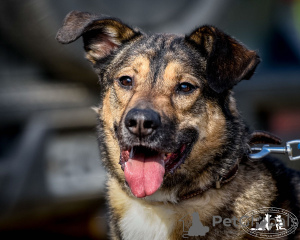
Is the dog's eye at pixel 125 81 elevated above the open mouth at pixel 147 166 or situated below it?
above

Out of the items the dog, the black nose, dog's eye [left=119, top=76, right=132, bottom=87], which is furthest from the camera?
dog's eye [left=119, top=76, right=132, bottom=87]

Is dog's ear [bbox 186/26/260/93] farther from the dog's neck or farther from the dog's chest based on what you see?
the dog's chest

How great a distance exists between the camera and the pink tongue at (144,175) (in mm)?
3918

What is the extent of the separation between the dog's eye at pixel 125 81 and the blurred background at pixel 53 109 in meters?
1.05

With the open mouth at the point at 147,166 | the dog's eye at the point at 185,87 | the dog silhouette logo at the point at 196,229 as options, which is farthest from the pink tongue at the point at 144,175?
the dog's eye at the point at 185,87

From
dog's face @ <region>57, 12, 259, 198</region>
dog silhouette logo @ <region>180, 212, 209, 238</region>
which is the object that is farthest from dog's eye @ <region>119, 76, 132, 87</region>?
dog silhouette logo @ <region>180, 212, 209, 238</region>

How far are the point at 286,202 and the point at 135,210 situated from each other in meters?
0.91

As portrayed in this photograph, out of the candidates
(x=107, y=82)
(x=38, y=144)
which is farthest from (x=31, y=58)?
(x=107, y=82)

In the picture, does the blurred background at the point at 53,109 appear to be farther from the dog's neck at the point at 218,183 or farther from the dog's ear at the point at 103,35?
the dog's neck at the point at 218,183

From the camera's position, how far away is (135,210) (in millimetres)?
4176

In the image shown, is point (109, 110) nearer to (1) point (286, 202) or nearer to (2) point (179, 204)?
(2) point (179, 204)

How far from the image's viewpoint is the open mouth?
392cm

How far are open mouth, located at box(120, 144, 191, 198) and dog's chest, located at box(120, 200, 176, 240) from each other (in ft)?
0.74

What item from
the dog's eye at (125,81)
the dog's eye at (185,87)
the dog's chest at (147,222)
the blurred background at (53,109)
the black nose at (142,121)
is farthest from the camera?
the blurred background at (53,109)
